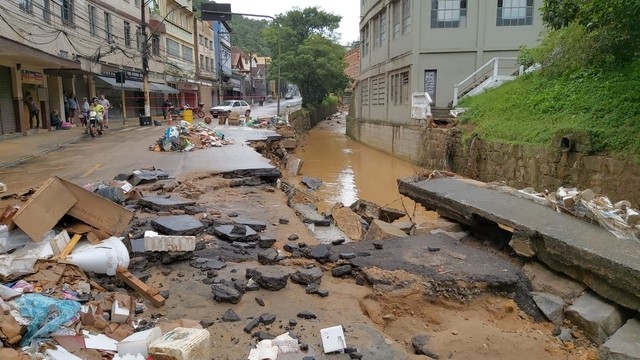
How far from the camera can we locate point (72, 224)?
5082 millimetres

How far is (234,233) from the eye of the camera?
6273mm

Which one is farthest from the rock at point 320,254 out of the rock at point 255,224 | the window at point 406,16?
the window at point 406,16

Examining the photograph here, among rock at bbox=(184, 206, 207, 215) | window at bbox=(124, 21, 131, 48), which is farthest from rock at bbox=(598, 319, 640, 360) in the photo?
window at bbox=(124, 21, 131, 48)

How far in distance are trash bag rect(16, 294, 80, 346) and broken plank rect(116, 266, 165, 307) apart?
64cm

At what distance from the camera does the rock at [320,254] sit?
568cm

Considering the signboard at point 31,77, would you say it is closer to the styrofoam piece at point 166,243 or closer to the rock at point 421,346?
the styrofoam piece at point 166,243

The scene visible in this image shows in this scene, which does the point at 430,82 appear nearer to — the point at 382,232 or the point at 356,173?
the point at 356,173

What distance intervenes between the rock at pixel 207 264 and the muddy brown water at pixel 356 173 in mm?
4808

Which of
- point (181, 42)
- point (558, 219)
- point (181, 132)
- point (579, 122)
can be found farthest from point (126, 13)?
point (558, 219)

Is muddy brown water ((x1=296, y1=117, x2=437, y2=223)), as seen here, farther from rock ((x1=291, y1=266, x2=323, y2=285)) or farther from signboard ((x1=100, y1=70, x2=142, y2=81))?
signboard ((x1=100, y1=70, x2=142, y2=81))

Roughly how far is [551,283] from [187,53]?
156 feet

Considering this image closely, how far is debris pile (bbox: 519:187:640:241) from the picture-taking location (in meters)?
5.43

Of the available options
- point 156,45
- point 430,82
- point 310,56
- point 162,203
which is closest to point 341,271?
point 162,203

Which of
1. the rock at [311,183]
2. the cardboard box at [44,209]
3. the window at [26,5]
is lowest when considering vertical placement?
the rock at [311,183]
